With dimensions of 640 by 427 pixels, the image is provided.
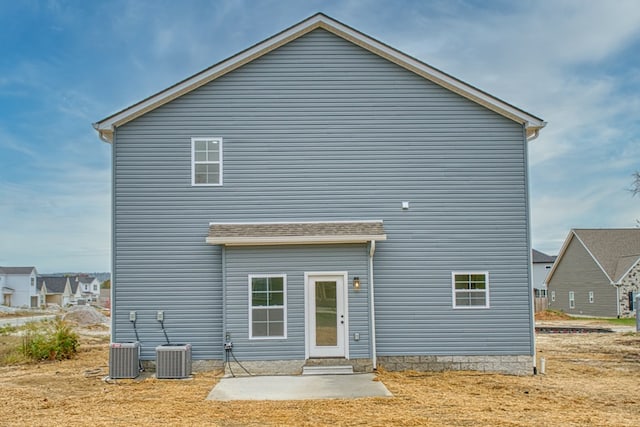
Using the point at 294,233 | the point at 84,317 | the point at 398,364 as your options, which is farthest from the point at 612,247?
the point at 84,317

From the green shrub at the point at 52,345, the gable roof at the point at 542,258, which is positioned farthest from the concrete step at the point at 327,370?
the gable roof at the point at 542,258

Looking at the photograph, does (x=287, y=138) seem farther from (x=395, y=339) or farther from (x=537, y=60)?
(x=537, y=60)

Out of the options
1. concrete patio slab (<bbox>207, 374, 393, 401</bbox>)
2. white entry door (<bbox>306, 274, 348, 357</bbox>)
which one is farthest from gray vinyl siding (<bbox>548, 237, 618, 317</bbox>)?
concrete patio slab (<bbox>207, 374, 393, 401</bbox>)

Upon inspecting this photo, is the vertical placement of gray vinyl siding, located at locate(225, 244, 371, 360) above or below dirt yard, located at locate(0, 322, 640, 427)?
above

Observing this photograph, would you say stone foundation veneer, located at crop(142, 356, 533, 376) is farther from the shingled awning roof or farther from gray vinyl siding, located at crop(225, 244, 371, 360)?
the shingled awning roof

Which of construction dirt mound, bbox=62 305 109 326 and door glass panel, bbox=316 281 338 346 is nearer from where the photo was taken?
door glass panel, bbox=316 281 338 346

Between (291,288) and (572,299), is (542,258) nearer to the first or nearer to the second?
(572,299)

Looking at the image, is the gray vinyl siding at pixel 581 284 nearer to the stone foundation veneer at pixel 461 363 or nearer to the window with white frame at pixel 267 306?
the stone foundation veneer at pixel 461 363

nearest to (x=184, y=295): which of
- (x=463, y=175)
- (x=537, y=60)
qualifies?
(x=463, y=175)

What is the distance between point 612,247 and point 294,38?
32.8 metres

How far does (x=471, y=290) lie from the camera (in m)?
13.3

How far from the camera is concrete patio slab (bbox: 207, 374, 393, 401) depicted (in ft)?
34.0

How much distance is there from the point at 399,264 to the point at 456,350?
2.38 m

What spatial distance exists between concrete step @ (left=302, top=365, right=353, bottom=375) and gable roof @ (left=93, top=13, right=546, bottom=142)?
6987 mm
